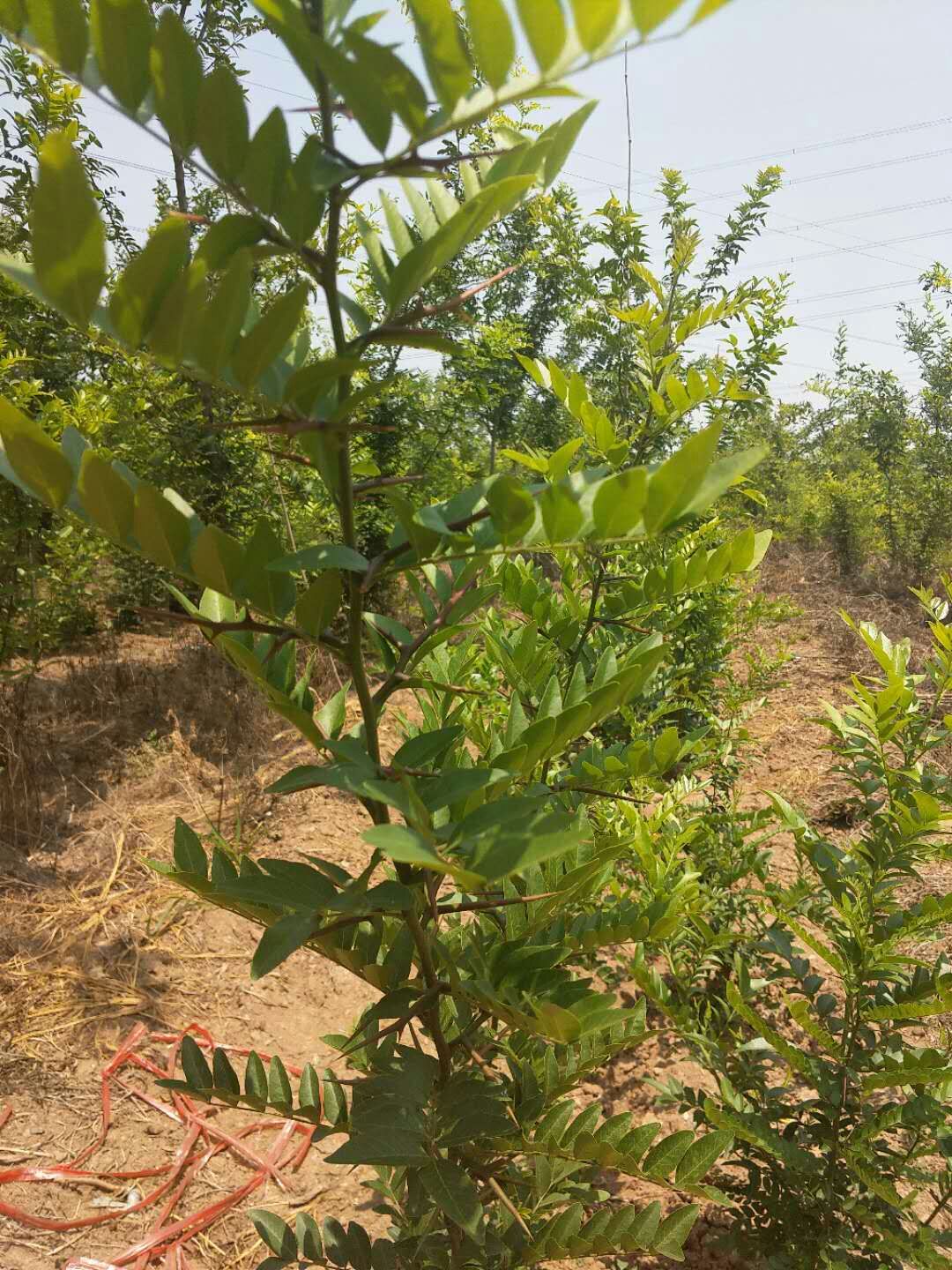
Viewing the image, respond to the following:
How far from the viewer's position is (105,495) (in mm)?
517

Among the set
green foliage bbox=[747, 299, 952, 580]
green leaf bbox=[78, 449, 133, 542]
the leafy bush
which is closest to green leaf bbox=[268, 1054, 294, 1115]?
the leafy bush

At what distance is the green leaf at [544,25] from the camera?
0.42m

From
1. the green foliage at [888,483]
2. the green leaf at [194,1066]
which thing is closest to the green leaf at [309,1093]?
the green leaf at [194,1066]

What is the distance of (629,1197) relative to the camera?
5.35 ft

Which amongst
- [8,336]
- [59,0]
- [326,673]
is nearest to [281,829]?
[326,673]

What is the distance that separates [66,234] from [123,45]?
135mm

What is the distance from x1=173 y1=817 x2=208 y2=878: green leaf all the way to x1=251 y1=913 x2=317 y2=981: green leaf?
241mm

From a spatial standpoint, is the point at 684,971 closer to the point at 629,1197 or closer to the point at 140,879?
the point at 629,1197

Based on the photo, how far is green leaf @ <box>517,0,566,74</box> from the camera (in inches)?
16.6

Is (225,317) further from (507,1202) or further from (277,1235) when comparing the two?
(277,1235)

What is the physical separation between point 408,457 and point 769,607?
2.50 metres

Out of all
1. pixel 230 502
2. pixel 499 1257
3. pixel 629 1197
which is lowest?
pixel 629 1197

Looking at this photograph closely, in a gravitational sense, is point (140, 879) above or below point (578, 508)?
below

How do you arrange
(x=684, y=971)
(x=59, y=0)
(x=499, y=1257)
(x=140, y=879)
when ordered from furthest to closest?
(x=140, y=879) < (x=684, y=971) < (x=499, y=1257) < (x=59, y=0)
